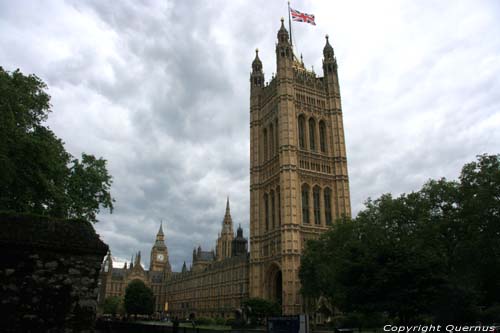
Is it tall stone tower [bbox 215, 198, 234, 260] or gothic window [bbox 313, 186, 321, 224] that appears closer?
gothic window [bbox 313, 186, 321, 224]

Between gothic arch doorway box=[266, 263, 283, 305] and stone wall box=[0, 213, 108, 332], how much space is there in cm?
5650

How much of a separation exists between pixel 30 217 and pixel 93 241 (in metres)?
2.04

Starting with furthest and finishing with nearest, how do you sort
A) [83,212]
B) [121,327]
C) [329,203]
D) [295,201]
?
[329,203], [295,201], [83,212], [121,327]

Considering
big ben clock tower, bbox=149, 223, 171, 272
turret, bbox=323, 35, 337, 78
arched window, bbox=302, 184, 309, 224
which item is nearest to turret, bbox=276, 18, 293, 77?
turret, bbox=323, 35, 337, 78

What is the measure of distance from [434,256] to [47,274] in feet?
78.6

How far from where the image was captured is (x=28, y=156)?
76.7 ft

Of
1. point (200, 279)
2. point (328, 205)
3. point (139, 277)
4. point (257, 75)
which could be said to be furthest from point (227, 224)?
point (328, 205)

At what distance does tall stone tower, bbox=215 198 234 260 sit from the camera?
13775 cm

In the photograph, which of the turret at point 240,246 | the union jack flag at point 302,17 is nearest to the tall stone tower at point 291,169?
the union jack flag at point 302,17

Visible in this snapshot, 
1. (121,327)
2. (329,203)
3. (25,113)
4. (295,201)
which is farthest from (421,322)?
(329,203)

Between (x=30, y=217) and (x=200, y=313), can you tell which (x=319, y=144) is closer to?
(x=200, y=313)

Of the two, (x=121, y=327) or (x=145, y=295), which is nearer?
(x=121, y=327)

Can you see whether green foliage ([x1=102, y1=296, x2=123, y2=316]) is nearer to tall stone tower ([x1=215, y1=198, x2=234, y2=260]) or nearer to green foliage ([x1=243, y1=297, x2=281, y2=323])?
tall stone tower ([x1=215, y1=198, x2=234, y2=260])

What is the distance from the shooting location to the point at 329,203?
71625 millimetres
